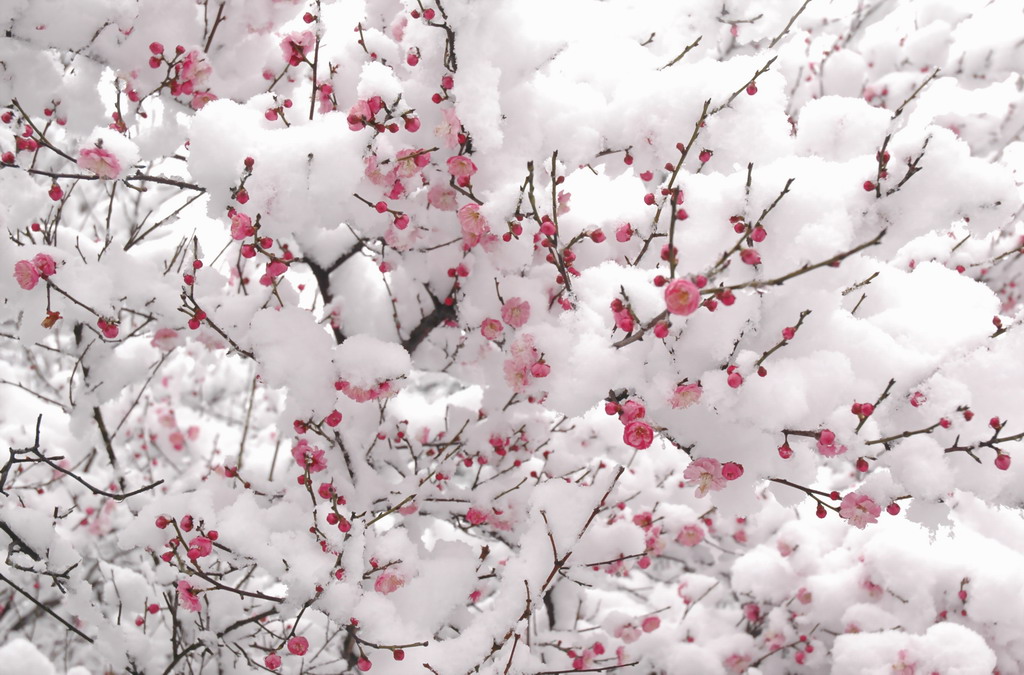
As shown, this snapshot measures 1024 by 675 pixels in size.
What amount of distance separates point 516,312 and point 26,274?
164 cm

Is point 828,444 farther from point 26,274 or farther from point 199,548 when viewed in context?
point 26,274

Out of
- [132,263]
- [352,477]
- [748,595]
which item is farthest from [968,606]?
[132,263]

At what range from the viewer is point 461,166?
1955 millimetres

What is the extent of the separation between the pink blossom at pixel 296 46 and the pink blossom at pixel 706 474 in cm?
190

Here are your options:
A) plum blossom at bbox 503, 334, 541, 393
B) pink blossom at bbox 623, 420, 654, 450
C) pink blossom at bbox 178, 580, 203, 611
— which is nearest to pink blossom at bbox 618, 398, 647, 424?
pink blossom at bbox 623, 420, 654, 450

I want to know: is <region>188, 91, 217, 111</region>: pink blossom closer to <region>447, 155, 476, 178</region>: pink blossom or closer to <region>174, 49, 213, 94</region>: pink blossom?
<region>174, 49, 213, 94</region>: pink blossom

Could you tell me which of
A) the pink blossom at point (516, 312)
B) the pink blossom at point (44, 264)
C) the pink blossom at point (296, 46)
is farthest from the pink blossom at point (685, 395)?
the pink blossom at point (44, 264)

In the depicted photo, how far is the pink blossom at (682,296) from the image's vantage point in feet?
4.71

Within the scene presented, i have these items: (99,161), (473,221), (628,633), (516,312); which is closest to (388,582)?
(516,312)

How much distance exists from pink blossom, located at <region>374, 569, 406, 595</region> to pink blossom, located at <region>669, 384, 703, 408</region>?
1.16 metres

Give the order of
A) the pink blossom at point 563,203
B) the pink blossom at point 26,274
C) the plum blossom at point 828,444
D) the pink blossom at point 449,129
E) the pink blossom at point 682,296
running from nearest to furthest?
the pink blossom at point 682,296
the plum blossom at point 828,444
the pink blossom at point 449,129
the pink blossom at point 26,274
the pink blossom at point 563,203

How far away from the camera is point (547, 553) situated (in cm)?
216

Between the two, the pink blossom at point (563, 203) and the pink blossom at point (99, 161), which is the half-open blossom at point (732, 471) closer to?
the pink blossom at point (563, 203)

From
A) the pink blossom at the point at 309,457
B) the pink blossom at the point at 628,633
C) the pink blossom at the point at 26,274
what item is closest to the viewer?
the pink blossom at the point at 26,274
